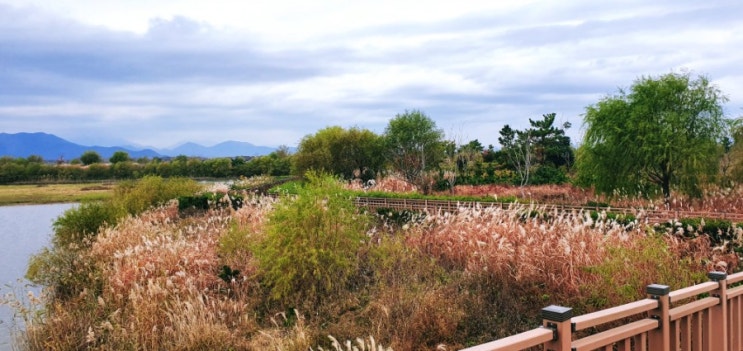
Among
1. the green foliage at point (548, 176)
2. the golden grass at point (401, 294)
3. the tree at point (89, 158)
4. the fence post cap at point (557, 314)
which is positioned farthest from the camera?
the tree at point (89, 158)

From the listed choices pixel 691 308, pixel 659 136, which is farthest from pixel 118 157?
pixel 691 308

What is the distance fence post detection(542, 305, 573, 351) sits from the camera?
2.77 metres

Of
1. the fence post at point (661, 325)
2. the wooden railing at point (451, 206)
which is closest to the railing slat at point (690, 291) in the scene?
the fence post at point (661, 325)

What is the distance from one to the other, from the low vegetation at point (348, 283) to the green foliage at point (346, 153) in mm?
21077

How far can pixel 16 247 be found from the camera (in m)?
19.0

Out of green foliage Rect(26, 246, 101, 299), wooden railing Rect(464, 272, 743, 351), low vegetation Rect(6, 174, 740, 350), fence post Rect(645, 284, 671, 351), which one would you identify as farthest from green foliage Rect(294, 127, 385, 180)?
fence post Rect(645, 284, 671, 351)

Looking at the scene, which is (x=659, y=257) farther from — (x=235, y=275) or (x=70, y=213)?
(x=70, y=213)

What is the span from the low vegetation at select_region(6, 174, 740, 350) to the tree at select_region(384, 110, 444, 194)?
19.3 meters

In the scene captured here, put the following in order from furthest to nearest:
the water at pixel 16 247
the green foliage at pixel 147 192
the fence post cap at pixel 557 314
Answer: the green foliage at pixel 147 192 < the water at pixel 16 247 < the fence post cap at pixel 557 314

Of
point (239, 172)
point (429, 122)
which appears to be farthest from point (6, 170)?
point (429, 122)

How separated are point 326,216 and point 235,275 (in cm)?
202

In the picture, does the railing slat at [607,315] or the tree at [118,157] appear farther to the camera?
the tree at [118,157]

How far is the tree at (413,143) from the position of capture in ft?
100

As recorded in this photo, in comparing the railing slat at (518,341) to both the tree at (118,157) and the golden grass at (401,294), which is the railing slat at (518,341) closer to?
the golden grass at (401,294)
